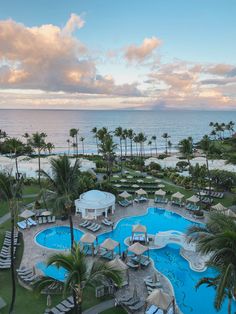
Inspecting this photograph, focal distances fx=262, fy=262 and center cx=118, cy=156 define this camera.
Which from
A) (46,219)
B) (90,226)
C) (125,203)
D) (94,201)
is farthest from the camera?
(125,203)

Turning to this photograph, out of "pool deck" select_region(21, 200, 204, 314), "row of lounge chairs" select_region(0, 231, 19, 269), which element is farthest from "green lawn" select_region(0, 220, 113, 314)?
"pool deck" select_region(21, 200, 204, 314)

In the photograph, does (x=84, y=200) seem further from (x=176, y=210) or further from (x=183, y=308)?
(x=183, y=308)

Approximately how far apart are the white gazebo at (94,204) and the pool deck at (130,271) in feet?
2.82

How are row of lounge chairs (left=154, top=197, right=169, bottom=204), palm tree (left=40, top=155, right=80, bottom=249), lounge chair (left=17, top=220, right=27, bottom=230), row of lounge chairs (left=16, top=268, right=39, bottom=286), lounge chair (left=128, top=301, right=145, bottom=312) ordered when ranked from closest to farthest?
1. lounge chair (left=128, top=301, right=145, bottom=312)
2. row of lounge chairs (left=16, top=268, right=39, bottom=286)
3. palm tree (left=40, top=155, right=80, bottom=249)
4. lounge chair (left=17, top=220, right=27, bottom=230)
5. row of lounge chairs (left=154, top=197, right=169, bottom=204)

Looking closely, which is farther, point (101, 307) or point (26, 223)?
point (26, 223)

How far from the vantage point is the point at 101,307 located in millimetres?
14320

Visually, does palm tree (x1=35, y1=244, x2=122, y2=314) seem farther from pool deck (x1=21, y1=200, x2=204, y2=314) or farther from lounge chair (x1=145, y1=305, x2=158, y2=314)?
pool deck (x1=21, y1=200, x2=204, y2=314)

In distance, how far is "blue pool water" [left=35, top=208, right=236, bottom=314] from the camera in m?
15.5

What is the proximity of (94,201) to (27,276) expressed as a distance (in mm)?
12018

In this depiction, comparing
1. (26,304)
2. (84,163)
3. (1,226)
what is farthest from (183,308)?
(84,163)

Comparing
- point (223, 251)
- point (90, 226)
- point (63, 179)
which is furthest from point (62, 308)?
point (90, 226)

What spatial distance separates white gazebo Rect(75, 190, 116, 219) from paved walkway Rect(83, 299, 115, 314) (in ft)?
42.6

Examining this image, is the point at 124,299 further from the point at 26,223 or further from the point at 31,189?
the point at 31,189

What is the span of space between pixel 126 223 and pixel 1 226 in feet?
40.0
